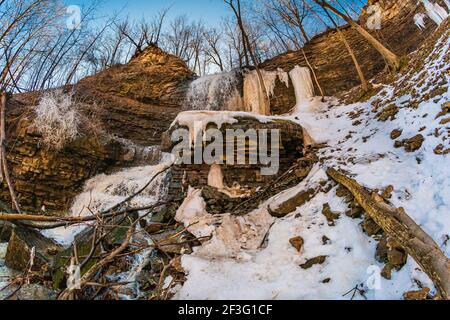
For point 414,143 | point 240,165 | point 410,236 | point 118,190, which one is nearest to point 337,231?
point 410,236

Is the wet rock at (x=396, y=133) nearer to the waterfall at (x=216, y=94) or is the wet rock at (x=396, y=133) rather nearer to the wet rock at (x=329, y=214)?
the wet rock at (x=329, y=214)

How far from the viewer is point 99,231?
329 cm

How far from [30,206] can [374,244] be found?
36.2ft

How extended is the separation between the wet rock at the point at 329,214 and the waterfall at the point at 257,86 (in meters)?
9.11

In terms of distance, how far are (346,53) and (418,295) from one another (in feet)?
43.9

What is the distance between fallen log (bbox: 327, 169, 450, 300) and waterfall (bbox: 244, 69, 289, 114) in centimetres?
964

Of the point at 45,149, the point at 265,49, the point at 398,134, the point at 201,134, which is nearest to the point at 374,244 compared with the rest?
the point at 398,134

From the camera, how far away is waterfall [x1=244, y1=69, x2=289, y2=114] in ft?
42.7

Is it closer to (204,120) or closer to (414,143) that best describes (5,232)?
(204,120)

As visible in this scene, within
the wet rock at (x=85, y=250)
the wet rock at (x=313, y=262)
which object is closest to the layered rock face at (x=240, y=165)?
the wet rock at (x=85, y=250)

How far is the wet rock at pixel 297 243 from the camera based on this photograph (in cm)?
361

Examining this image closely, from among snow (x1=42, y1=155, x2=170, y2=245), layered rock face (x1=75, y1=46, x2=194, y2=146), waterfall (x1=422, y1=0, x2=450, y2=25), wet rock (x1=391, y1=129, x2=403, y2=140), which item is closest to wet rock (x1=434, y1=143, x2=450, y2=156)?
wet rock (x1=391, y1=129, x2=403, y2=140)

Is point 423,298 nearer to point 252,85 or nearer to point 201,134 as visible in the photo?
point 201,134
